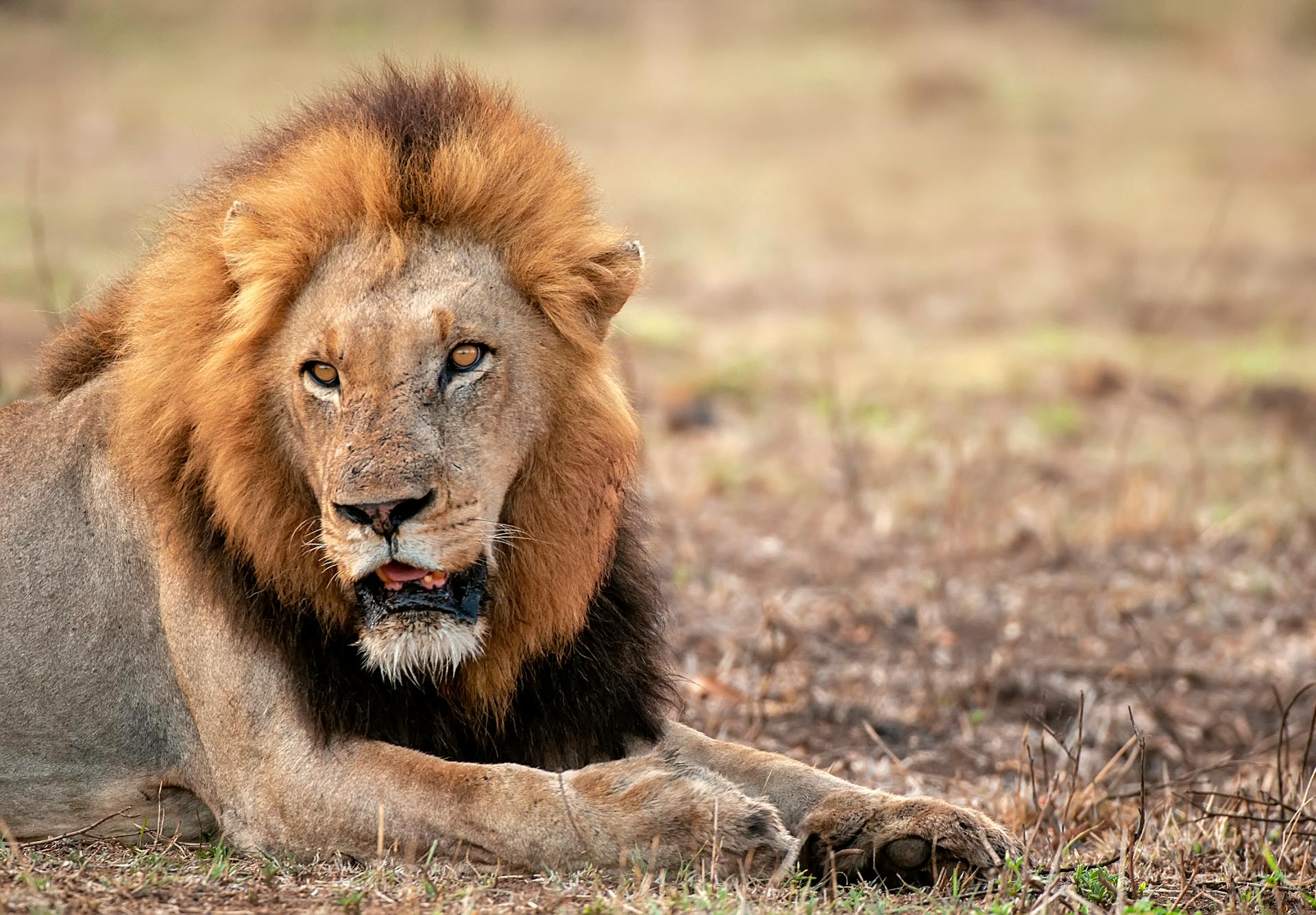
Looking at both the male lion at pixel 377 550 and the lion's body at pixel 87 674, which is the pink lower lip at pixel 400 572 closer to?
the male lion at pixel 377 550

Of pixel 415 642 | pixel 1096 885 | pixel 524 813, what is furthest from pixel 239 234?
pixel 1096 885

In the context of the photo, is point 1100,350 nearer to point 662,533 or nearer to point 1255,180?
point 662,533

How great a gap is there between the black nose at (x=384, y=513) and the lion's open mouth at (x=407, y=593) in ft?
0.43

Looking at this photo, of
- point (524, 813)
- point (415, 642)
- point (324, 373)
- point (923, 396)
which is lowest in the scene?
point (923, 396)

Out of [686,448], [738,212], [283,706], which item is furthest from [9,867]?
[738,212]

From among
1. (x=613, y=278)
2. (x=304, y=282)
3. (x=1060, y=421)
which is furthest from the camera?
(x=1060, y=421)

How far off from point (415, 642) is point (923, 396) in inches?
323

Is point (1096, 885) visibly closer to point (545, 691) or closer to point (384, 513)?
point (545, 691)

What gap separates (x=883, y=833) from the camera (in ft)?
11.7

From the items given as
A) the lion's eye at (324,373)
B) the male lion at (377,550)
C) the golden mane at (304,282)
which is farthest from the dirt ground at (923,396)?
the lion's eye at (324,373)

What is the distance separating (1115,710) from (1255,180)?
17.7 m

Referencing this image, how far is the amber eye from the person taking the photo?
11.5ft

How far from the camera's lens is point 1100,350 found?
41.0 ft

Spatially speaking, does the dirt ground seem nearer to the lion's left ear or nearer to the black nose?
the lion's left ear
